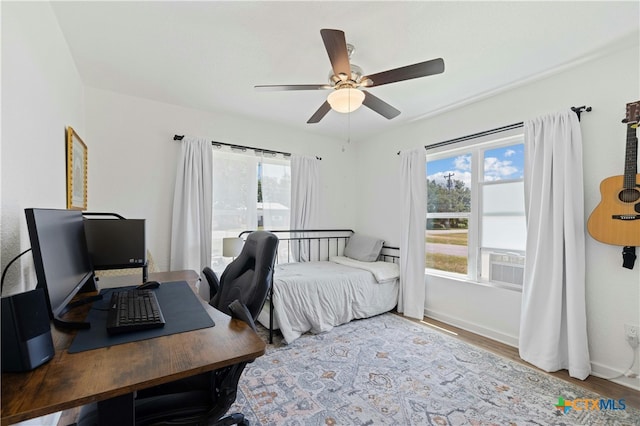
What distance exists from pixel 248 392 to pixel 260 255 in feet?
3.90

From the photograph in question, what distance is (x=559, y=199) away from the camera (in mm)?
2266

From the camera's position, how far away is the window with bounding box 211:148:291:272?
3439 millimetres

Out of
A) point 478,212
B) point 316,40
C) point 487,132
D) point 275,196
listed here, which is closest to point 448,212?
point 478,212

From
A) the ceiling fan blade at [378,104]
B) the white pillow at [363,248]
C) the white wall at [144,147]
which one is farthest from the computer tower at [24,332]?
the white pillow at [363,248]

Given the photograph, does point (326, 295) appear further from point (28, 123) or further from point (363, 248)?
point (28, 123)

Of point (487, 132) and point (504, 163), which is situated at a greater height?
point (487, 132)

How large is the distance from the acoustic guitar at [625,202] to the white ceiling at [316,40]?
2.25 ft

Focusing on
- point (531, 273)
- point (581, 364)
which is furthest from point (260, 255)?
point (581, 364)

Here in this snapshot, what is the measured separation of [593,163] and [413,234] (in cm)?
173

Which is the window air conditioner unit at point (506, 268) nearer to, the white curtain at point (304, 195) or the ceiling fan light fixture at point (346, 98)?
the ceiling fan light fixture at point (346, 98)

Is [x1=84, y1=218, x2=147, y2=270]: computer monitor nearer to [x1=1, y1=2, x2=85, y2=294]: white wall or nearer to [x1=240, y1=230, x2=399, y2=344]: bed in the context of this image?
[x1=1, y1=2, x2=85, y2=294]: white wall

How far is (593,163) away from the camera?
2203 mm

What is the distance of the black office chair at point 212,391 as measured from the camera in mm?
994

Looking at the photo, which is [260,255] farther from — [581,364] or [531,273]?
[581,364]
